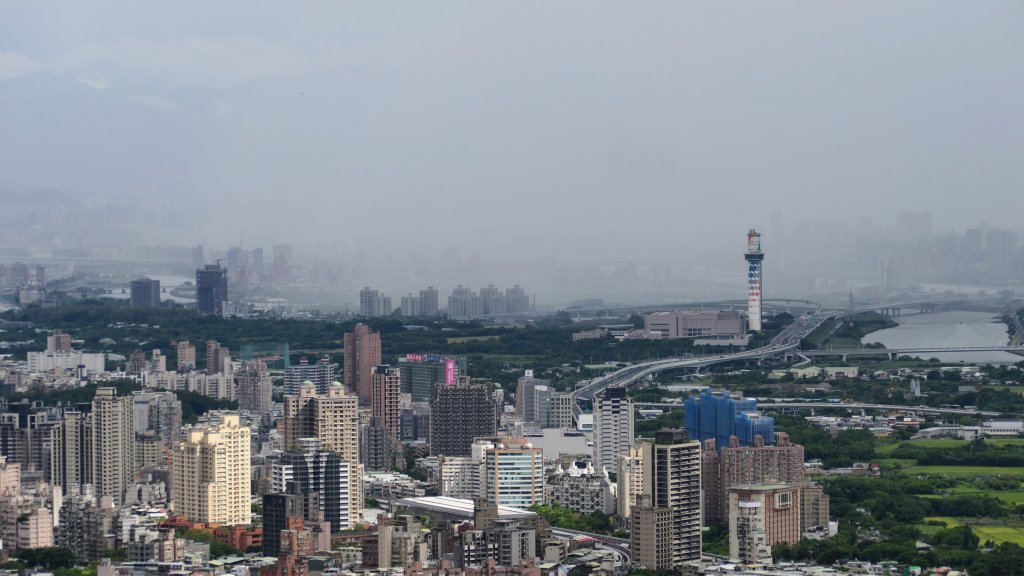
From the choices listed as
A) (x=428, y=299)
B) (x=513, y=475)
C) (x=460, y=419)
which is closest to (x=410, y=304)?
(x=428, y=299)

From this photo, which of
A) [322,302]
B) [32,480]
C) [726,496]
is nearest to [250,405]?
[32,480]

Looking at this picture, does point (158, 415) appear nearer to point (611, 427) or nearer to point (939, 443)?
point (611, 427)

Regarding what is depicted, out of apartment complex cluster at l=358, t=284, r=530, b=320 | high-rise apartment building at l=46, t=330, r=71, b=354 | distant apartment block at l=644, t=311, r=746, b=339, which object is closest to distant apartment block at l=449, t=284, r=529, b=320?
apartment complex cluster at l=358, t=284, r=530, b=320

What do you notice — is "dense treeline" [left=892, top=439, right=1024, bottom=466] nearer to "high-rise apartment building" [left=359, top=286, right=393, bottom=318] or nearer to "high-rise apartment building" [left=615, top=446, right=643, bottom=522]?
"high-rise apartment building" [left=615, top=446, right=643, bottom=522]

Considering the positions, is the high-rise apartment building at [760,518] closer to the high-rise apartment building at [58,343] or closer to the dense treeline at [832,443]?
the dense treeline at [832,443]

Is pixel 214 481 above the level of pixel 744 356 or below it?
below

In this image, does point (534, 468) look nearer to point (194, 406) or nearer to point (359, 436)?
point (359, 436)

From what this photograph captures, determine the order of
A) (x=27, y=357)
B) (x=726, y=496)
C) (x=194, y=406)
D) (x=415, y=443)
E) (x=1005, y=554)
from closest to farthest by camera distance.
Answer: (x=1005, y=554) < (x=726, y=496) < (x=415, y=443) < (x=194, y=406) < (x=27, y=357)
